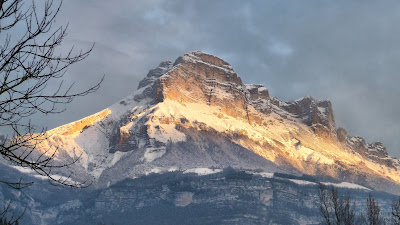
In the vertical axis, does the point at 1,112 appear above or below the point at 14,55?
below

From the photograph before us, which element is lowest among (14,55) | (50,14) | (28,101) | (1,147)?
(1,147)

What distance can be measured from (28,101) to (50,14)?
6.60 feet

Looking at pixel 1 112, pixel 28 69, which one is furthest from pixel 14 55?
Result: pixel 1 112

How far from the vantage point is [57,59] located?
553 inches

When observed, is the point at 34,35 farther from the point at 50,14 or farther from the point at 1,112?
the point at 1,112

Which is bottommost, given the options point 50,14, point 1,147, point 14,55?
point 1,147

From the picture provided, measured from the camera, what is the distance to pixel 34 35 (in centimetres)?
1358

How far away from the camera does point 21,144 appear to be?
1427 cm

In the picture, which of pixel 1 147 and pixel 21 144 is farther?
pixel 21 144

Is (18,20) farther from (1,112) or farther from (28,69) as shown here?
(1,112)

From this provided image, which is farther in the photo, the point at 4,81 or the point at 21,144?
the point at 21,144

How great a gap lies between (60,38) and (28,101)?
1.76 metres

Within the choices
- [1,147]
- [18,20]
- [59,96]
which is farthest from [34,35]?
[1,147]

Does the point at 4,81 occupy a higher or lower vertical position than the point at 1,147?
higher
